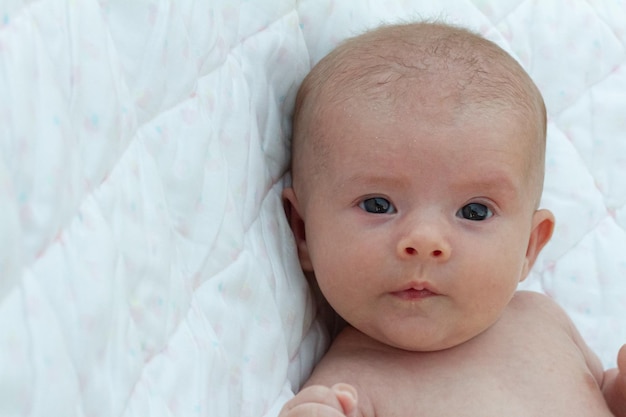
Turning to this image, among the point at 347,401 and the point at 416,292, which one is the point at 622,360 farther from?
the point at 347,401

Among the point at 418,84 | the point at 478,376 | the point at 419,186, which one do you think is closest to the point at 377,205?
the point at 419,186

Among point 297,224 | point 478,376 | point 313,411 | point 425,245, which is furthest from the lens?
point 297,224

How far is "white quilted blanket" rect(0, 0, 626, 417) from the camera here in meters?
0.84

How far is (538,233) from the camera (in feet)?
5.00

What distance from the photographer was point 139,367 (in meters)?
0.99

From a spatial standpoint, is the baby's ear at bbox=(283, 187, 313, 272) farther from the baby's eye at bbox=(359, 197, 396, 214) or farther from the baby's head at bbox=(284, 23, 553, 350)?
the baby's eye at bbox=(359, 197, 396, 214)

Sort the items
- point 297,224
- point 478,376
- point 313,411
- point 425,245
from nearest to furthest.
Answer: point 313,411 < point 425,245 < point 478,376 < point 297,224

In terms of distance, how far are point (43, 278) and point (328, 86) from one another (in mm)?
667

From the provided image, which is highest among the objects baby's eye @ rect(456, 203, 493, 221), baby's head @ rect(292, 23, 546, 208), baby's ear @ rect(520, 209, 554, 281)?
baby's head @ rect(292, 23, 546, 208)

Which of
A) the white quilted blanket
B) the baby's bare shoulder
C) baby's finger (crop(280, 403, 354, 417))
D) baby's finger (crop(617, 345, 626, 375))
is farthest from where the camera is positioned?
the baby's bare shoulder

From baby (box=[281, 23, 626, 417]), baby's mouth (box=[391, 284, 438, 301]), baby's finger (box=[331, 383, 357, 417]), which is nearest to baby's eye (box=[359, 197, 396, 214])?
baby (box=[281, 23, 626, 417])

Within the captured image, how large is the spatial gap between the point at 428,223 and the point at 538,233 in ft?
0.99

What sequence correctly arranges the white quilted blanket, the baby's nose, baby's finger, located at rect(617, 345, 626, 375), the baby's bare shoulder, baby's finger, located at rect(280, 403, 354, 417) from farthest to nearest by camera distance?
the baby's bare shoulder < baby's finger, located at rect(617, 345, 626, 375) < the baby's nose < baby's finger, located at rect(280, 403, 354, 417) < the white quilted blanket

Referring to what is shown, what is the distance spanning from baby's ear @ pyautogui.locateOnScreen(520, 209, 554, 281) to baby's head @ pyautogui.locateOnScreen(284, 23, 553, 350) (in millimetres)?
65
